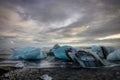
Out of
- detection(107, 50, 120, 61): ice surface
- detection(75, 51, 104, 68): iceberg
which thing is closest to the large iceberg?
detection(75, 51, 104, 68): iceberg

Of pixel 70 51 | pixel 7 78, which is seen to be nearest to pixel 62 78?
pixel 7 78

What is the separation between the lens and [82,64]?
1012 centimetres

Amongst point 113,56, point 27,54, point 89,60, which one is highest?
point 27,54

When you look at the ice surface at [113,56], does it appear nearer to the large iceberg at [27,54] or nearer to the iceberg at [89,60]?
the iceberg at [89,60]

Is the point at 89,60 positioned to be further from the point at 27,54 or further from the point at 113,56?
the point at 27,54

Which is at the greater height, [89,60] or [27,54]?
[27,54]

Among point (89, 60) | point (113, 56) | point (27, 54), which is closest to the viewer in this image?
point (89, 60)

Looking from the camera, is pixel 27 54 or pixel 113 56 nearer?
pixel 113 56

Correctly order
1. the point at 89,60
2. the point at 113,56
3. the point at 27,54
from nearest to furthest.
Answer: the point at 89,60
the point at 113,56
the point at 27,54

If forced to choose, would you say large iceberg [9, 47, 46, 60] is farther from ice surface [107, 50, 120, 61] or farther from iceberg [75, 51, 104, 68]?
ice surface [107, 50, 120, 61]

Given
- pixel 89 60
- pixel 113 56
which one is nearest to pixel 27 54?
pixel 89 60

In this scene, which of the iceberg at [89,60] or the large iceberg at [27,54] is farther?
the large iceberg at [27,54]

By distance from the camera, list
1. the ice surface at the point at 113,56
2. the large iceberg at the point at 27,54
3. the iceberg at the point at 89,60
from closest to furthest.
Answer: the iceberg at the point at 89,60 → the ice surface at the point at 113,56 → the large iceberg at the point at 27,54

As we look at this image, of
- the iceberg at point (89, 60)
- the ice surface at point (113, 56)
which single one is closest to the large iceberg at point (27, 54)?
the iceberg at point (89, 60)
